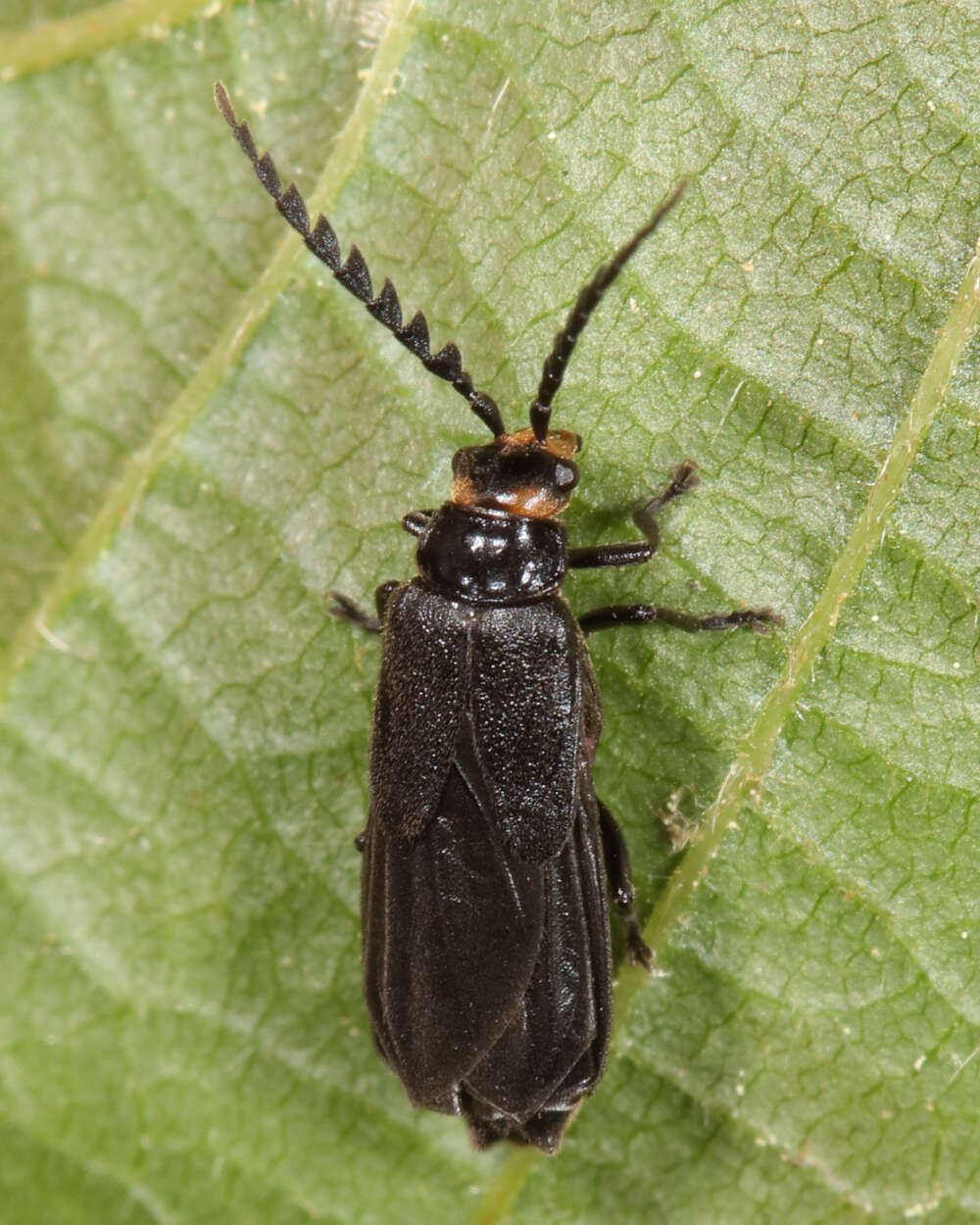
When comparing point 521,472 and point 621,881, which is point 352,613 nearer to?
point 521,472

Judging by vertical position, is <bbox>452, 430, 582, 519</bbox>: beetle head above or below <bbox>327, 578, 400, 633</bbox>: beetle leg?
above

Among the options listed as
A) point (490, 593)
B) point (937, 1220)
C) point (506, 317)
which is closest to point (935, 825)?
point (937, 1220)

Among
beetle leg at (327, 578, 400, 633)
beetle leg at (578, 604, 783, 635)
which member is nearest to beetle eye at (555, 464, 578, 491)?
beetle leg at (578, 604, 783, 635)

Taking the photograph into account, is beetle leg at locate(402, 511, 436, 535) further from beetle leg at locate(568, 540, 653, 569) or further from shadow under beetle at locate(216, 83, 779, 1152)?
beetle leg at locate(568, 540, 653, 569)

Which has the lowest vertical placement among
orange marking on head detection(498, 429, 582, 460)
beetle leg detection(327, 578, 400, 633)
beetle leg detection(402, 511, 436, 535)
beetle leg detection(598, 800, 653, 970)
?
beetle leg detection(598, 800, 653, 970)

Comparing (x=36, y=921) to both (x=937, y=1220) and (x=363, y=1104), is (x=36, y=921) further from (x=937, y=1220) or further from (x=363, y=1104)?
(x=937, y=1220)

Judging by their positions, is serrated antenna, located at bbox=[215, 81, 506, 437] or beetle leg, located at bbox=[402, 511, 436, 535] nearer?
serrated antenna, located at bbox=[215, 81, 506, 437]
